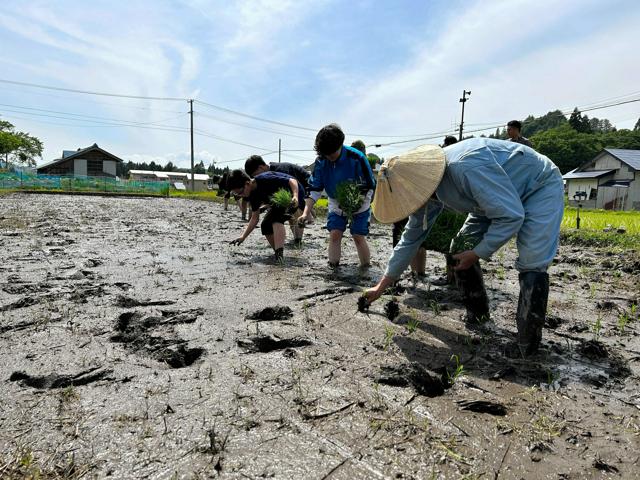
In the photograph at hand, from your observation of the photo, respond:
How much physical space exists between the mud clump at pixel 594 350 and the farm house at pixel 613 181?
35.7m

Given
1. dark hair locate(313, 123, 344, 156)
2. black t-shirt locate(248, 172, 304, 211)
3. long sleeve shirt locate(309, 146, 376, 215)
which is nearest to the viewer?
dark hair locate(313, 123, 344, 156)

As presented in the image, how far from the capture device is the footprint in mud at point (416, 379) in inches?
83.0

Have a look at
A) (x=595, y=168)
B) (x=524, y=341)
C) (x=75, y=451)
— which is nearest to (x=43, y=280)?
(x=75, y=451)

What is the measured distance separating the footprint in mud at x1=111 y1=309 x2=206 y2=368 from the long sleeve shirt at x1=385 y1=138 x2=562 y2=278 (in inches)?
72.9

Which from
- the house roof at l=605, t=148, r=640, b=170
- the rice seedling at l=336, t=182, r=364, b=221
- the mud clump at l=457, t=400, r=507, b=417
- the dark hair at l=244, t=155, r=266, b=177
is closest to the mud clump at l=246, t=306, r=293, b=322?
the mud clump at l=457, t=400, r=507, b=417

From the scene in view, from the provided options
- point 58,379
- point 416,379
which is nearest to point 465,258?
point 416,379

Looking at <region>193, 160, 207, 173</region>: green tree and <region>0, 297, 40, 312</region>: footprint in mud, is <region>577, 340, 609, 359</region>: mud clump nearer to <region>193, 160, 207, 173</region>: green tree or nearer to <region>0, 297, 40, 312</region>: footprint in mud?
<region>0, 297, 40, 312</region>: footprint in mud

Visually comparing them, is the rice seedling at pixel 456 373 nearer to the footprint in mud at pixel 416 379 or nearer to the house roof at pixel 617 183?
the footprint in mud at pixel 416 379

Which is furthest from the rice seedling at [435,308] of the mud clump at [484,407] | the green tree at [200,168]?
the green tree at [200,168]

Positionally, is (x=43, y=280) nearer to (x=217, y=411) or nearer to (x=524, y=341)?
(x=217, y=411)

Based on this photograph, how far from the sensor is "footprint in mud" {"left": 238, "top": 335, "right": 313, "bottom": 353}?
261cm

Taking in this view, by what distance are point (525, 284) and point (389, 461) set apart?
5.05ft

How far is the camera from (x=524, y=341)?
8.39ft

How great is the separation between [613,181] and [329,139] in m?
41.7
